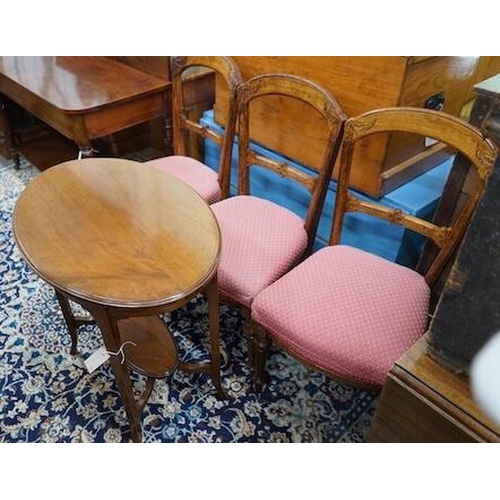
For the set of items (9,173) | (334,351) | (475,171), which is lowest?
(9,173)

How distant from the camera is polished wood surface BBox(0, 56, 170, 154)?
193cm

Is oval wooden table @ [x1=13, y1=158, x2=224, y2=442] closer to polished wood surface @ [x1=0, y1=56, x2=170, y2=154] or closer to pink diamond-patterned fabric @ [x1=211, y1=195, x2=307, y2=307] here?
pink diamond-patterned fabric @ [x1=211, y1=195, x2=307, y2=307]

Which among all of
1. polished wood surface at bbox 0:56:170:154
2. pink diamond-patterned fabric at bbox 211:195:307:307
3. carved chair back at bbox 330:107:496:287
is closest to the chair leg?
pink diamond-patterned fabric at bbox 211:195:307:307

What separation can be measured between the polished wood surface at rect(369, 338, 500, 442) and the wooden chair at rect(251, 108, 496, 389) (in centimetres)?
41

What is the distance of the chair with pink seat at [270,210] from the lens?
1409 mm

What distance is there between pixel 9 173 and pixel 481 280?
2823 mm

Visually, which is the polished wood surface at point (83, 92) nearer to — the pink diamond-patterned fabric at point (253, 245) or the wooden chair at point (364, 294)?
the pink diamond-patterned fabric at point (253, 245)

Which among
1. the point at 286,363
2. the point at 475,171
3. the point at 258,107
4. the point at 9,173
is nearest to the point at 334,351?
the point at 286,363

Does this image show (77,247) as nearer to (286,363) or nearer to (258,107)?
(286,363)

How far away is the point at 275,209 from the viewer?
1.64 meters

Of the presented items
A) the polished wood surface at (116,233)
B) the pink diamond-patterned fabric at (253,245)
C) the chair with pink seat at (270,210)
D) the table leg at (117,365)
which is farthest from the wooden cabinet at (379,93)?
the table leg at (117,365)

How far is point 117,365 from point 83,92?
4.55 ft

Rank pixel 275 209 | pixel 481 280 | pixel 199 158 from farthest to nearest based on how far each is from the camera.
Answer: pixel 199 158 < pixel 275 209 < pixel 481 280

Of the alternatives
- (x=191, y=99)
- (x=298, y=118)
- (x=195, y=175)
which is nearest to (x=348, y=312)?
(x=298, y=118)
